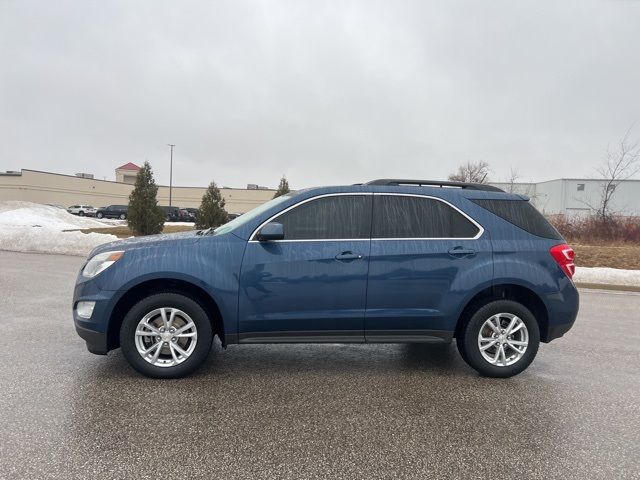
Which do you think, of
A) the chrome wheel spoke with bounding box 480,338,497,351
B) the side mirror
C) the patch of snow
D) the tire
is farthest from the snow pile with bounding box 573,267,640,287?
the patch of snow

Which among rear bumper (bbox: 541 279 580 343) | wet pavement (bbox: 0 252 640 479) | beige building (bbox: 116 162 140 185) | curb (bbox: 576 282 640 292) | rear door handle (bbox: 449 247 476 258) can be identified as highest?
beige building (bbox: 116 162 140 185)

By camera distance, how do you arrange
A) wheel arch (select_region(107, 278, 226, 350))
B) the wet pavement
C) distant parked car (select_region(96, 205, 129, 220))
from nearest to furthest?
the wet pavement → wheel arch (select_region(107, 278, 226, 350)) → distant parked car (select_region(96, 205, 129, 220))

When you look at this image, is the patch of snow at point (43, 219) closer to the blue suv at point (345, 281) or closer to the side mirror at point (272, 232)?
the blue suv at point (345, 281)

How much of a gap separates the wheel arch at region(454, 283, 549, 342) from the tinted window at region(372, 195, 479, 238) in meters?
0.62

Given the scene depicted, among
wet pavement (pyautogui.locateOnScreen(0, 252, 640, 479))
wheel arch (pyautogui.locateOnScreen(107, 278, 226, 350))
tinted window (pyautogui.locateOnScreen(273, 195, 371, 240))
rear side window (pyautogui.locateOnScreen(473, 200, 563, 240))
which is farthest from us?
rear side window (pyautogui.locateOnScreen(473, 200, 563, 240))

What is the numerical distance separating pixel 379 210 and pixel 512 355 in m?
1.98

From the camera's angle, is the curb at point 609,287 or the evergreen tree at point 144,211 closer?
the curb at point 609,287

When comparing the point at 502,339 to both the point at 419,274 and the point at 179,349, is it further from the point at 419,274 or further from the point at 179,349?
the point at 179,349

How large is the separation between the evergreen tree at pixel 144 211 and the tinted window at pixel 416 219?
18877 millimetres

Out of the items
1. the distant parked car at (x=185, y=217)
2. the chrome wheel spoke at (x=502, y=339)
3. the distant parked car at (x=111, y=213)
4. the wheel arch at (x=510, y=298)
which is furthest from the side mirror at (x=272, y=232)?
the distant parked car at (x=111, y=213)

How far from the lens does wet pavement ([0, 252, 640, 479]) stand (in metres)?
2.85

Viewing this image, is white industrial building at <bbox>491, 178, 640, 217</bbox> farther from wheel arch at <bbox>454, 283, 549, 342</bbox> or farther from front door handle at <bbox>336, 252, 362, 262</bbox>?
front door handle at <bbox>336, 252, 362, 262</bbox>

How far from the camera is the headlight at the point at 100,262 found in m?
4.14

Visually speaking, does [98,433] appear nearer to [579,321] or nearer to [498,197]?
[498,197]
